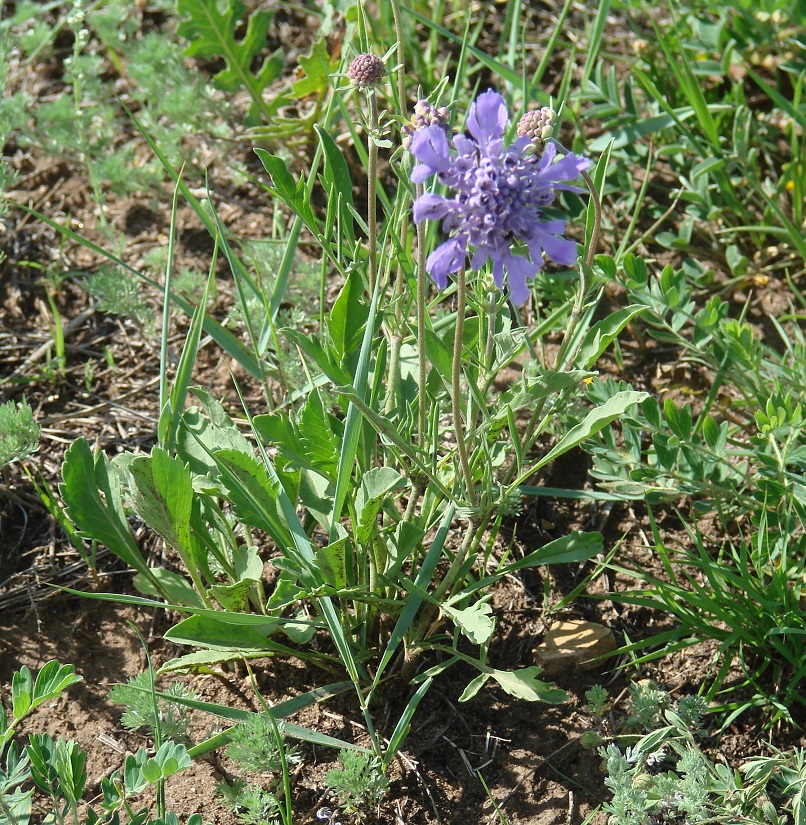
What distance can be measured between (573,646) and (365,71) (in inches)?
48.7

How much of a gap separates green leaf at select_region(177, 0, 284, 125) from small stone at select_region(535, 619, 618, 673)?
1771 millimetres

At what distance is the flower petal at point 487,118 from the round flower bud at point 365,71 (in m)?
0.26

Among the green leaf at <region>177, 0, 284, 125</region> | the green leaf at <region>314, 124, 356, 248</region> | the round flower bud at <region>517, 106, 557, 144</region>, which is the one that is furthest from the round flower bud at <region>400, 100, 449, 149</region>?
the green leaf at <region>177, 0, 284, 125</region>

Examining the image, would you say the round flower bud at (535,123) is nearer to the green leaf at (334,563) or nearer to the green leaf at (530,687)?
the green leaf at (334,563)

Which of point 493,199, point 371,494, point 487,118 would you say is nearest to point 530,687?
point 371,494

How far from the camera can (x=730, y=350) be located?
2123mm

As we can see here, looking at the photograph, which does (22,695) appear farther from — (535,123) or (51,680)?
(535,123)

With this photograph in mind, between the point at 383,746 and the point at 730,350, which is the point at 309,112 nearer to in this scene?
the point at 730,350

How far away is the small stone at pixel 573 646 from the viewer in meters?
1.96

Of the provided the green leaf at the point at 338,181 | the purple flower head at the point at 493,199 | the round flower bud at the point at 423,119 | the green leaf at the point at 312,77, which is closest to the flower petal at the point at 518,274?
the purple flower head at the point at 493,199

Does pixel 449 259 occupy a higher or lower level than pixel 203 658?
higher

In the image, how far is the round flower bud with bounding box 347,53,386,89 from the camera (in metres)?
1.54

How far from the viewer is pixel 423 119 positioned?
4.47ft

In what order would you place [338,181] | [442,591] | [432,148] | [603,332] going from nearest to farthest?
[432,148] → [603,332] → [442,591] → [338,181]
